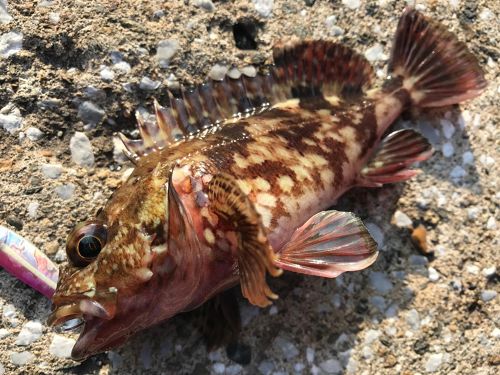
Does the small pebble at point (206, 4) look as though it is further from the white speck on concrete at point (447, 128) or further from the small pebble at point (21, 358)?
the small pebble at point (21, 358)

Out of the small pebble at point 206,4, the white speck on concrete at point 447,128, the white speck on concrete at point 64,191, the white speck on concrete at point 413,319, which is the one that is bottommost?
the white speck on concrete at point 413,319

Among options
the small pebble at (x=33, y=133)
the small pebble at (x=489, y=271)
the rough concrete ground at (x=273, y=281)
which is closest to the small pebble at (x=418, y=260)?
the rough concrete ground at (x=273, y=281)

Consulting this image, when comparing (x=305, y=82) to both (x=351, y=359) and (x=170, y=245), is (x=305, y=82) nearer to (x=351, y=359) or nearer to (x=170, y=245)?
(x=170, y=245)

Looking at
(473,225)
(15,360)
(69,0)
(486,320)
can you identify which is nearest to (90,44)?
(69,0)

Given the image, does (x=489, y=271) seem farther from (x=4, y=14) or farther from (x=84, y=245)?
(x=4, y=14)

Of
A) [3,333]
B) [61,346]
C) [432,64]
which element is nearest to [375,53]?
[432,64]

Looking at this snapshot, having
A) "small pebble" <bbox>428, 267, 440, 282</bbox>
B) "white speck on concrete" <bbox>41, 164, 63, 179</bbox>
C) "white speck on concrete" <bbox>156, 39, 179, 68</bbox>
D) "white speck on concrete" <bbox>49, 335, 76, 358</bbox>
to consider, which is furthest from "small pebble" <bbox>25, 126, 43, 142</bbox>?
"small pebble" <bbox>428, 267, 440, 282</bbox>
